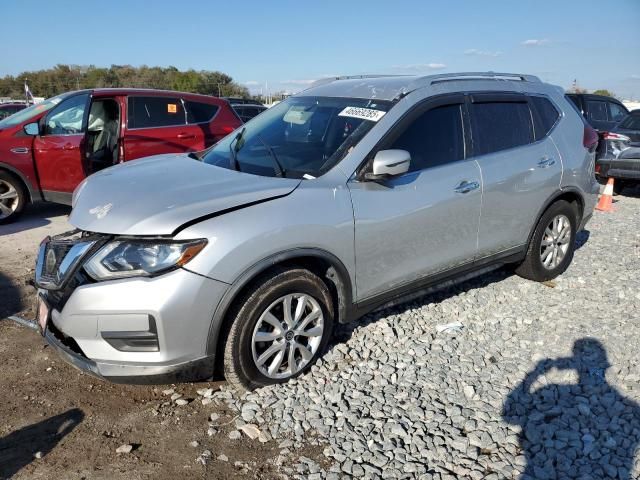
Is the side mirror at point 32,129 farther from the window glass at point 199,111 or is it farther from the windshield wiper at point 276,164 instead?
the windshield wiper at point 276,164

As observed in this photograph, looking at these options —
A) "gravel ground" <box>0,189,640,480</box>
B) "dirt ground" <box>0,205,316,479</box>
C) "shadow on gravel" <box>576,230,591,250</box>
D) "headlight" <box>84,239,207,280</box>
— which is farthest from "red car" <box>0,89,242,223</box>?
"shadow on gravel" <box>576,230,591,250</box>

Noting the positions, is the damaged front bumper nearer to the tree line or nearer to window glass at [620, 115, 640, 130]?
window glass at [620, 115, 640, 130]

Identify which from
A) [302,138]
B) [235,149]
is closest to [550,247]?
[302,138]

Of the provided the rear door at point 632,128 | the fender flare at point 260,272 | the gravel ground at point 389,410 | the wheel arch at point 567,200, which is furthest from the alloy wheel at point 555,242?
the rear door at point 632,128

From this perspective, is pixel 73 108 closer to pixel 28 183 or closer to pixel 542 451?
pixel 28 183

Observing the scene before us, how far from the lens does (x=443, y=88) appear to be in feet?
13.0

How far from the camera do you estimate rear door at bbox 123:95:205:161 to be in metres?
7.27

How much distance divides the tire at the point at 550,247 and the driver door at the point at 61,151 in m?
5.59

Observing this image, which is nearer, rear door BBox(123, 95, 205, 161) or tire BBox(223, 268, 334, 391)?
tire BBox(223, 268, 334, 391)

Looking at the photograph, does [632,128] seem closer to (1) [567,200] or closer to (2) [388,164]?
(1) [567,200]

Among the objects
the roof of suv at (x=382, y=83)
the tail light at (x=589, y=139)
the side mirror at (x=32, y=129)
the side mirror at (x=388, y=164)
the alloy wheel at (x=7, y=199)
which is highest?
the roof of suv at (x=382, y=83)

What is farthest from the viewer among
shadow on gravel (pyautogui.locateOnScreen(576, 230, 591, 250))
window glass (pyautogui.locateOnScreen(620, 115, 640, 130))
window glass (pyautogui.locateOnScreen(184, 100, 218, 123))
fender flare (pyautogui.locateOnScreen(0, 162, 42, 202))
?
window glass (pyautogui.locateOnScreen(620, 115, 640, 130))

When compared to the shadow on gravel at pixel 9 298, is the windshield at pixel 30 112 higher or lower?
higher

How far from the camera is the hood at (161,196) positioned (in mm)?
2797
